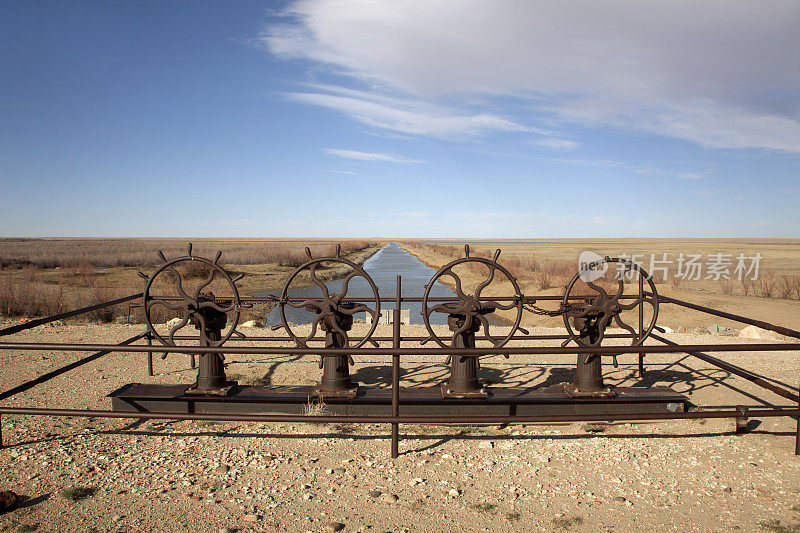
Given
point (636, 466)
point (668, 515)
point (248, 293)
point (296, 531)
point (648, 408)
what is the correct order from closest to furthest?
point (296, 531), point (668, 515), point (636, 466), point (648, 408), point (248, 293)

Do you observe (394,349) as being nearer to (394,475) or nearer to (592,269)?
(394,475)

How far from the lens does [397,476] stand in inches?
142

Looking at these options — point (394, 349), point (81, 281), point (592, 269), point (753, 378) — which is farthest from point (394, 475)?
point (81, 281)

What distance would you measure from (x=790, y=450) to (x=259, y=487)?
13.9 ft

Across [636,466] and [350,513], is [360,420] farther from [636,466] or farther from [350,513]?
[636,466]

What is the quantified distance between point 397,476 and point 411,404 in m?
1.10

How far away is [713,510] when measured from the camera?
3186 mm

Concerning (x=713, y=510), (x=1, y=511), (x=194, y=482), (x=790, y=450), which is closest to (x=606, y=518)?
(x=713, y=510)

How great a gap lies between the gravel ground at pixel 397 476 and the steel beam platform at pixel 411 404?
0.57 feet

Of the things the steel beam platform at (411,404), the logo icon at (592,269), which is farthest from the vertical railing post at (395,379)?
the logo icon at (592,269)

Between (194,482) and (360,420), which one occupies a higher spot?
(360,420)

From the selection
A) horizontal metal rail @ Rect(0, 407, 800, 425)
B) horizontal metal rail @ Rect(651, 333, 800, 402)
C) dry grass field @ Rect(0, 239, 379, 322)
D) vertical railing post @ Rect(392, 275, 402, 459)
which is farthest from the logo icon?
dry grass field @ Rect(0, 239, 379, 322)

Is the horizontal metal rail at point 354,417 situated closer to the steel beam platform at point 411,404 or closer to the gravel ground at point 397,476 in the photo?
the gravel ground at point 397,476

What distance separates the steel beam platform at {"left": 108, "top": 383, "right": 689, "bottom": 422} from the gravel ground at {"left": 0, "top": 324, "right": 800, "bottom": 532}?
175 mm
